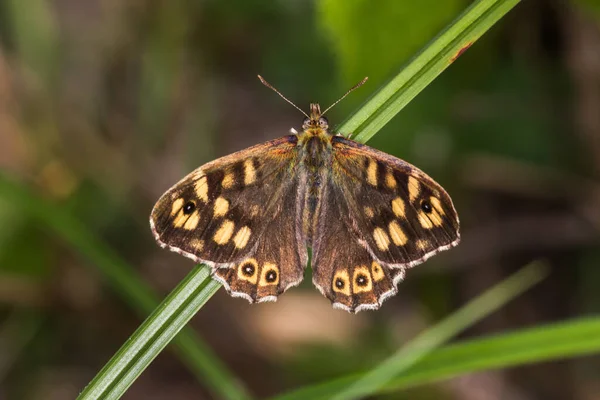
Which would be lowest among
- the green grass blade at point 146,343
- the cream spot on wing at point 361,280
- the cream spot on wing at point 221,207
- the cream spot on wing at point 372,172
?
the green grass blade at point 146,343

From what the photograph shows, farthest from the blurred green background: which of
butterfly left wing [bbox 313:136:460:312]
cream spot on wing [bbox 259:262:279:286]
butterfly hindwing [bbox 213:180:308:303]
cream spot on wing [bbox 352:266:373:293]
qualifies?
cream spot on wing [bbox 259:262:279:286]

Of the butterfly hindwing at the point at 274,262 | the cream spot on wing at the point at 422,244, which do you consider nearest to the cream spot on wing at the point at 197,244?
the butterfly hindwing at the point at 274,262

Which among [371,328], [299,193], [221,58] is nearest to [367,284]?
[299,193]

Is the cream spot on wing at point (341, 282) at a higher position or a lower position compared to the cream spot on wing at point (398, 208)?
lower

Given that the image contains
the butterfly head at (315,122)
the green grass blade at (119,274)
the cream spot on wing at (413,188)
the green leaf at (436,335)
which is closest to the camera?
the cream spot on wing at (413,188)

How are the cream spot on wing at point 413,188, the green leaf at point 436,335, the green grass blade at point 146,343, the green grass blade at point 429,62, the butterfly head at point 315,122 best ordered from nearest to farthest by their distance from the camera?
1. the green grass blade at point 146,343
2. the green grass blade at point 429,62
3. the cream spot on wing at point 413,188
4. the green leaf at point 436,335
5. the butterfly head at point 315,122

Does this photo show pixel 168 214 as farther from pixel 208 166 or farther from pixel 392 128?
pixel 392 128

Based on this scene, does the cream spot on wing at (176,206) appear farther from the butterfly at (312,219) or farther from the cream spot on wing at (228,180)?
the cream spot on wing at (228,180)
